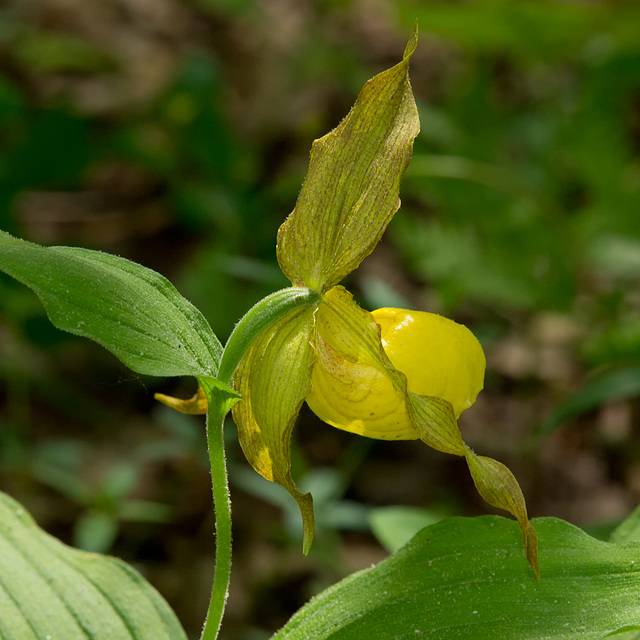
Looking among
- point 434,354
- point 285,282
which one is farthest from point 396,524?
point 285,282

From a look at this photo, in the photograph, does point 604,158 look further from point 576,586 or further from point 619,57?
point 576,586

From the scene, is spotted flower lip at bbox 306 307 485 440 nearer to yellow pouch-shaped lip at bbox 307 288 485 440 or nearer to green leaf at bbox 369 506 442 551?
yellow pouch-shaped lip at bbox 307 288 485 440

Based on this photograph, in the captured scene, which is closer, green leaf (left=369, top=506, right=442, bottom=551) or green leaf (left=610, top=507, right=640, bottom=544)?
green leaf (left=610, top=507, right=640, bottom=544)

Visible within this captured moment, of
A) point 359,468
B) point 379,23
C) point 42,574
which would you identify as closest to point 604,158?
point 359,468

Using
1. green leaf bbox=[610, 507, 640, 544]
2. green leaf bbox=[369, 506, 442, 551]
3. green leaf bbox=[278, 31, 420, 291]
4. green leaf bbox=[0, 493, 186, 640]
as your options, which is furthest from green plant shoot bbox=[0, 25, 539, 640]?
green leaf bbox=[369, 506, 442, 551]

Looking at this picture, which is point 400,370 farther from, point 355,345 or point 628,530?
point 628,530

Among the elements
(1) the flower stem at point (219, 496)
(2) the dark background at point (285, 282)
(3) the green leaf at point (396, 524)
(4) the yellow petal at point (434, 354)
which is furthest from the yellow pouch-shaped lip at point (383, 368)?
(2) the dark background at point (285, 282)

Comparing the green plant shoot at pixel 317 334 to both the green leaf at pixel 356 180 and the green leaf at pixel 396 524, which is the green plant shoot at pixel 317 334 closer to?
the green leaf at pixel 356 180
